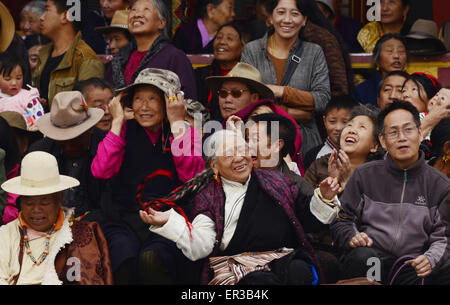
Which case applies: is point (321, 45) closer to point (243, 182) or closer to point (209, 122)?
point (209, 122)

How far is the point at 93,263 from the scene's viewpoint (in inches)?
206

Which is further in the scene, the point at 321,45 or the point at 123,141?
the point at 321,45

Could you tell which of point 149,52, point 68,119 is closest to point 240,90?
point 149,52

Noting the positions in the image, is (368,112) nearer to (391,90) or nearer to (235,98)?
(391,90)

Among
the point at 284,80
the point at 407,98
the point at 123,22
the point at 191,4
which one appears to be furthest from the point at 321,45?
the point at 191,4

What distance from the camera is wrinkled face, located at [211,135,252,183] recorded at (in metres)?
5.26

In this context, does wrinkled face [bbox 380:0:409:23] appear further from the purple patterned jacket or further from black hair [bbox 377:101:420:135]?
the purple patterned jacket

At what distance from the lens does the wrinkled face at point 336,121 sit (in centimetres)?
648

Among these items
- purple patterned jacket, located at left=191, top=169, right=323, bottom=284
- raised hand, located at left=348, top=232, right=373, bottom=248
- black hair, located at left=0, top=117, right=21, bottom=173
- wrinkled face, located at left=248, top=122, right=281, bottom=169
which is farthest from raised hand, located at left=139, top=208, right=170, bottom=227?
black hair, located at left=0, top=117, right=21, bottom=173

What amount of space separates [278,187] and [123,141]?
3.60ft

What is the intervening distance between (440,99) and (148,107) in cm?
210

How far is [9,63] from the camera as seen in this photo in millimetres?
7254

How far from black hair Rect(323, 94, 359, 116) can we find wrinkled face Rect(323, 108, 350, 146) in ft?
0.11

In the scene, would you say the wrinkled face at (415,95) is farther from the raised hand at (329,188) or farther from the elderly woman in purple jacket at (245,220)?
the raised hand at (329,188)
